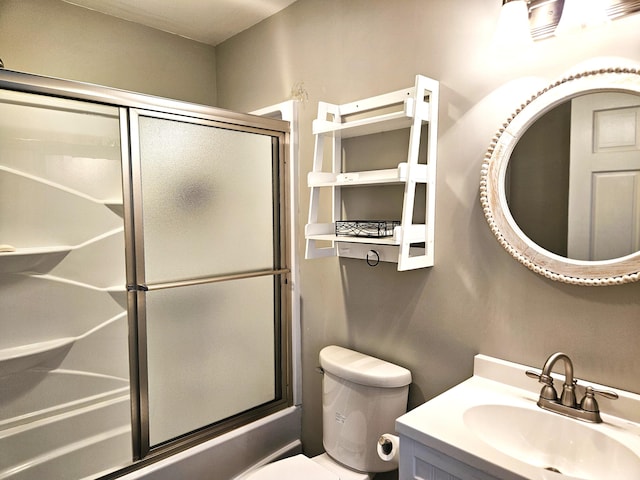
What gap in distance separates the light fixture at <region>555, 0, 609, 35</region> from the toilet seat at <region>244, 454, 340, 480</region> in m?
1.63

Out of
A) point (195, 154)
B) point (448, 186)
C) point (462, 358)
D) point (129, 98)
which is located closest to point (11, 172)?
point (129, 98)

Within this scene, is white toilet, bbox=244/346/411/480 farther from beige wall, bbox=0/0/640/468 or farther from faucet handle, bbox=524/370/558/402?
faucet handle, bbox=524/370/558/402

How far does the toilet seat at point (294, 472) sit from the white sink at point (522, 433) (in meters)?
0.55

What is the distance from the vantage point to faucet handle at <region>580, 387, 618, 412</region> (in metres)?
1.12

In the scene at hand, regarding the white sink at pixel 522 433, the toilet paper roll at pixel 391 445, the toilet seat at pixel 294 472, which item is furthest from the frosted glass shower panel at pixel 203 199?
the white sink at pixel 522 433

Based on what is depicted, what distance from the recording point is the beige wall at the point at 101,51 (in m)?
1.95

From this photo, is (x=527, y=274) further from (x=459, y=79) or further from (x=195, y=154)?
(x=195, y=154)

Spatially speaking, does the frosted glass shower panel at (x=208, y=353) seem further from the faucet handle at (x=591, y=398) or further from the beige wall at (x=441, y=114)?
the faucet handle at (x=591, y=398)

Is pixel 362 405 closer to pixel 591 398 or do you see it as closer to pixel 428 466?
pixel 428 466

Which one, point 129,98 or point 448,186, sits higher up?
point 129,98

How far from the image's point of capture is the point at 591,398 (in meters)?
1.13

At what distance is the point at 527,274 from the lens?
1.31 meters

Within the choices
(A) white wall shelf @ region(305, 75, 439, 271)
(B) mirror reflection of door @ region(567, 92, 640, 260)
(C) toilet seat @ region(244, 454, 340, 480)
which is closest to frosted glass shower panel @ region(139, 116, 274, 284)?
(A) white wall shelf @ region(305, 75, 439, 271)

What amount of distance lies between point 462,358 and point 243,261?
1031mm
